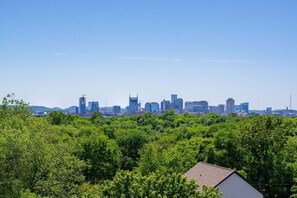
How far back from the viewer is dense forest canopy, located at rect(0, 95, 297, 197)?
1847cm

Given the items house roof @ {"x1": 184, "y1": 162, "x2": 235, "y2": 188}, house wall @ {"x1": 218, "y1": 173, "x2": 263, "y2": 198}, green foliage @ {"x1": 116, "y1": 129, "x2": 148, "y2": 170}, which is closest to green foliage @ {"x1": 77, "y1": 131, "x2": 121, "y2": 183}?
green foliage @ {"x1": 116, "y1": 129, "x2": 148, "y2": 170}

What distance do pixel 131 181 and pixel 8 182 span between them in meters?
7.02

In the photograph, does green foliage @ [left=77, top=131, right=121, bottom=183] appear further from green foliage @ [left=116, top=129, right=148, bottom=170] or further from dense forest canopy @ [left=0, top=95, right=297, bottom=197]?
green foliage @ [left=116, top=129, right=148, bottom=170]

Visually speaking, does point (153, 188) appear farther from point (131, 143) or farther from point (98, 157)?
point (131, 143)

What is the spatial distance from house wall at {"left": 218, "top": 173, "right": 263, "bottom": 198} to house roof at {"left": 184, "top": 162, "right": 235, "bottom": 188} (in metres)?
0.38

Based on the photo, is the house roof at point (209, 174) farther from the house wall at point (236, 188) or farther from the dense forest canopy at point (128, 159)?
the dense forest canopy at point (128, 159)

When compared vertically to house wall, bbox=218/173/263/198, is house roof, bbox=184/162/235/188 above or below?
above

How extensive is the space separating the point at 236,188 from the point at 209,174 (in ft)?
7.67

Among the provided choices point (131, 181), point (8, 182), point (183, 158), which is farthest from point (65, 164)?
point (183, 158)

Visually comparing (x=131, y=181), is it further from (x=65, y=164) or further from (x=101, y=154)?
(x=101, y=154)

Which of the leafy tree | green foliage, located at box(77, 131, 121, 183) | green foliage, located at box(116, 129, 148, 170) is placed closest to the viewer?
the leafy tree

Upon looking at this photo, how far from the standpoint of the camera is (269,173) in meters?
39.2

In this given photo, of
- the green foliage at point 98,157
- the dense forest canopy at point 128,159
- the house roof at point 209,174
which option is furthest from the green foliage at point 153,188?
the green foliage at point 98,157

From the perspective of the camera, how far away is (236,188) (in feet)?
94.7
